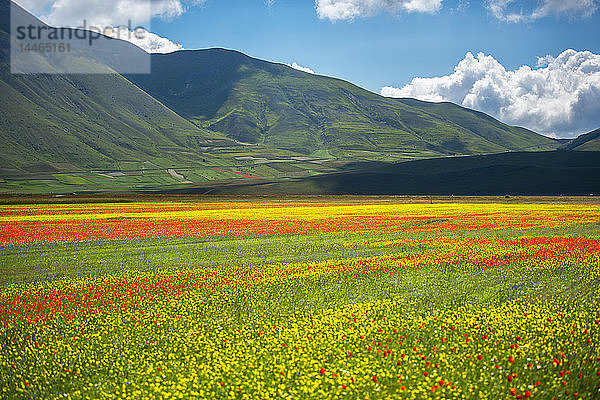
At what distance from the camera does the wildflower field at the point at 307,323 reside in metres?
11.0

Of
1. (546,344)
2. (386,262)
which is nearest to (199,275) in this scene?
(386,262)

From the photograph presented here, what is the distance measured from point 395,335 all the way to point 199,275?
12.8 m

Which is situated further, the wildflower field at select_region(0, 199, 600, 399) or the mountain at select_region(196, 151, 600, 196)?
the mountain at select_region(196, 151, 600, 196)

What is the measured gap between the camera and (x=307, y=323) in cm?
1535

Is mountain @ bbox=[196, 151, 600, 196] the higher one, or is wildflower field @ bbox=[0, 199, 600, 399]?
mountain @ bbox=[196, 151, 600, 196]

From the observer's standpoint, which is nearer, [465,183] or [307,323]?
[307,323]

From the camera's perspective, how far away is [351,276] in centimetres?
2300

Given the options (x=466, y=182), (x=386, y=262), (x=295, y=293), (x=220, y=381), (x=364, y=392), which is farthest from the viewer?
(x=466, y=182)

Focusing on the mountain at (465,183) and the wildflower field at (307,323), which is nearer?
the wildflower field at (307,323)

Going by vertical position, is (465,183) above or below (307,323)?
above

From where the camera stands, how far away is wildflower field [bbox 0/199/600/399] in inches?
432

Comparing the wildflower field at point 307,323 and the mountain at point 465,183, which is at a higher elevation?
the mountain at point 465,183

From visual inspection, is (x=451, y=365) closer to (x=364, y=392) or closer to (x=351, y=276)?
(x=364, y=392)

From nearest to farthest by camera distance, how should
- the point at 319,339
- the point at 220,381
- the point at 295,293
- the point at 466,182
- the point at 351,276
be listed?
the point at 220,381 → the point at 319,339 → the point at 295,293 → the point at 351,276 → the point at 466,182
